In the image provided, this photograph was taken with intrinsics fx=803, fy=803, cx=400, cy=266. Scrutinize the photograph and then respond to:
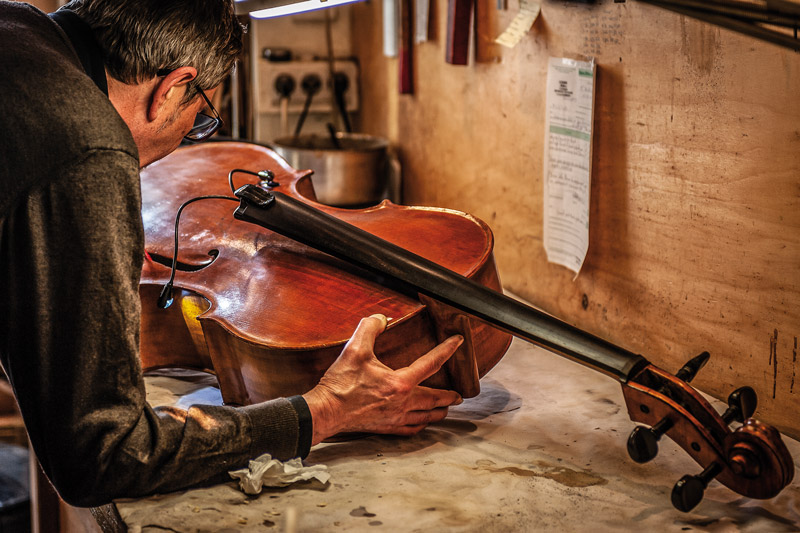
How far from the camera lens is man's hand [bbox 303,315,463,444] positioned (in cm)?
108

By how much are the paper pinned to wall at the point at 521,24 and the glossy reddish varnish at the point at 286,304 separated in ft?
1.77

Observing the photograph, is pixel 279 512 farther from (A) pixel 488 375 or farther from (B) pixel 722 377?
(B) pixel 722 377

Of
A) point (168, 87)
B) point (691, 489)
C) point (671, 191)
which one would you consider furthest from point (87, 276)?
point (671, 191)

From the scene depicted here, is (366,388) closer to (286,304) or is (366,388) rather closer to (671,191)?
(286,304)

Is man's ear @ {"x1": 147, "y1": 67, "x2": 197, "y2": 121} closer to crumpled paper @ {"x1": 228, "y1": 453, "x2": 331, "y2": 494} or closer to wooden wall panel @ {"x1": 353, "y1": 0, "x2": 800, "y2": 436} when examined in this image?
crumpled paper @ {"x1": 228, "y1": 453, "x2": 331, "y2": 494}

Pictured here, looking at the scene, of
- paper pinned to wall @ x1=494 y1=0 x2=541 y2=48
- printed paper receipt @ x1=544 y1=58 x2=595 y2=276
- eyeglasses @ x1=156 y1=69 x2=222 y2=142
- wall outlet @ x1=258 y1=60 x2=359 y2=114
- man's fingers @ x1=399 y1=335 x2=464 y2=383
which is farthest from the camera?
wall outlet @ x1=258 y1=60 x2=359 y2=114

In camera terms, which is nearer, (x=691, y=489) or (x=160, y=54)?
(x=691, y=489)

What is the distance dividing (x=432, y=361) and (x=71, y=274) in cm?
48

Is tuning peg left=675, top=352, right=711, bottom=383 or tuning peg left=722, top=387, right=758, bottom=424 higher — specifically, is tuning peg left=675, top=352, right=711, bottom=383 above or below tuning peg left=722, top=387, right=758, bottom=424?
above

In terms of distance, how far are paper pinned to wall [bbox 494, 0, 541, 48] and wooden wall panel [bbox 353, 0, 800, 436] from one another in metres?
0.02

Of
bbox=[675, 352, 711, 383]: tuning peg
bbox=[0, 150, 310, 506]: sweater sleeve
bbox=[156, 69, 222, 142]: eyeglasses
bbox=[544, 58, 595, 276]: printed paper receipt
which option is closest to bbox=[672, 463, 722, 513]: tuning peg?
bbox=[675, 352, 711, 383]: tuning peg

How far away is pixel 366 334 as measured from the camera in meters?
1.07

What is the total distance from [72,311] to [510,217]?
119 centimetres

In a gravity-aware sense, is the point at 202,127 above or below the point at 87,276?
above
